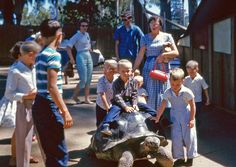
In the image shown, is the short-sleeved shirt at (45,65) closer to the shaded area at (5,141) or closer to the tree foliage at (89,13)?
the shaded area at (5,141)

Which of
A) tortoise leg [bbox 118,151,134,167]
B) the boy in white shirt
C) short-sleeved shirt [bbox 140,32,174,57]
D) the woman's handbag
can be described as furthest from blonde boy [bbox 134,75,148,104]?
tortoise leg [bbox 118,151,134,167]

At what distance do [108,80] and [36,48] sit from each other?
1630mm

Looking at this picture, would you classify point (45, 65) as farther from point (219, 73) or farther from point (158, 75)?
point (219, 73)

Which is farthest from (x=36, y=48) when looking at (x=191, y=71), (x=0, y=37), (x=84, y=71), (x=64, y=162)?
(x=0, y=37)

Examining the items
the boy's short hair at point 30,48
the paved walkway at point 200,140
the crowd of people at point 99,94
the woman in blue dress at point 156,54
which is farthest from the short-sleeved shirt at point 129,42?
the boy's short hair at point 30,48

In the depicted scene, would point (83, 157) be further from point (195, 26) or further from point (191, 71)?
point (195, 26)

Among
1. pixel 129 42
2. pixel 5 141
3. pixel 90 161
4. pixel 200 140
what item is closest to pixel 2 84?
pixel 129 42

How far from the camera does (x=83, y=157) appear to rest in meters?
5.89

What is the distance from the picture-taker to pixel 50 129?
4.20 metres

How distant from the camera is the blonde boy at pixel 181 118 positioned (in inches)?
217

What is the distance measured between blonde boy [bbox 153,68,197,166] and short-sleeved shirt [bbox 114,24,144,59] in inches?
101

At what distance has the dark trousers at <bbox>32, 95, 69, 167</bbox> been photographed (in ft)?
13.8

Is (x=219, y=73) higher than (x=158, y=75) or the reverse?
the reverse

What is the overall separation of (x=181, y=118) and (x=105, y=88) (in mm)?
1121
